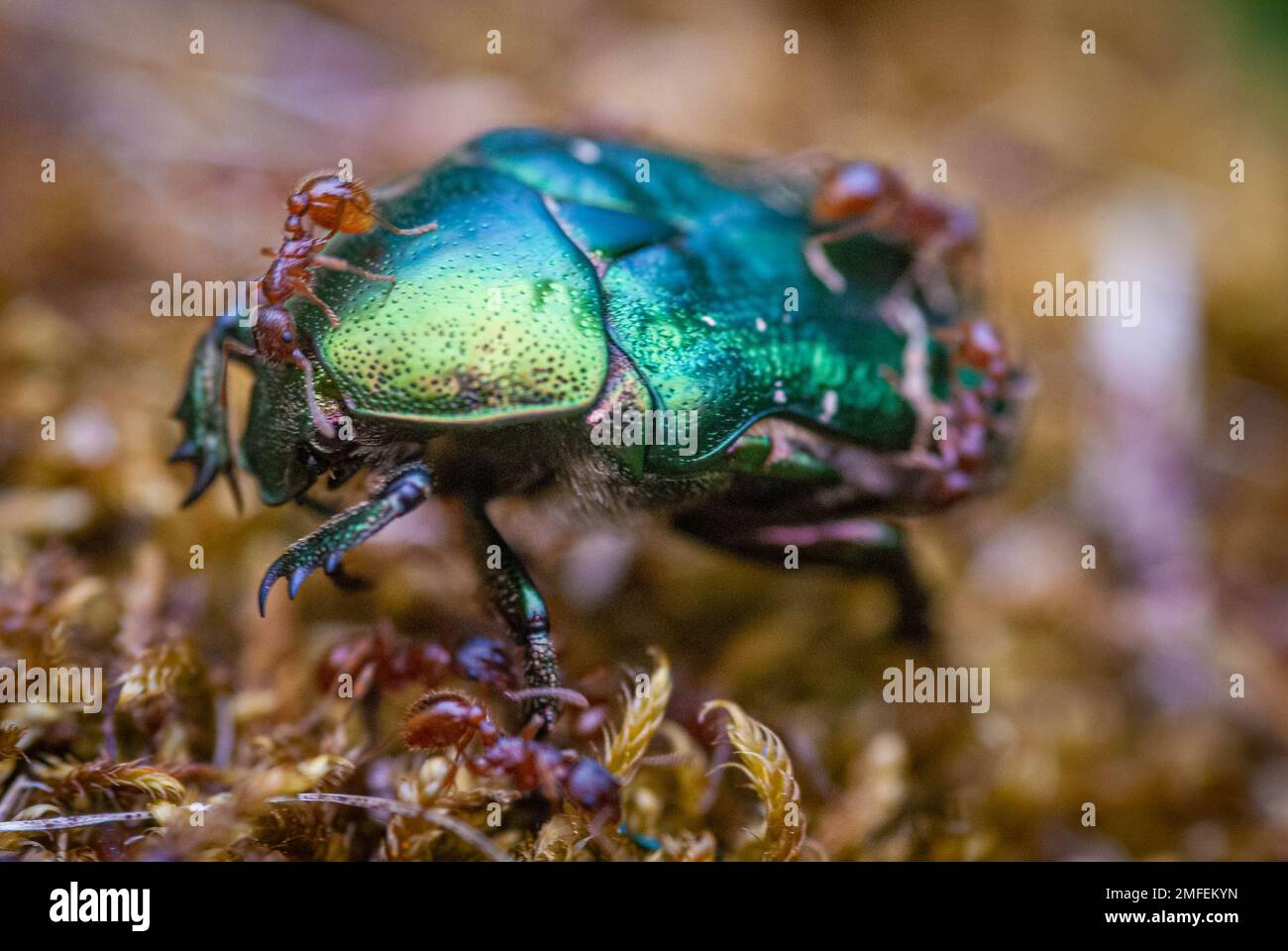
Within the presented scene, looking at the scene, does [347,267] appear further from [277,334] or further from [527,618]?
[527,618]

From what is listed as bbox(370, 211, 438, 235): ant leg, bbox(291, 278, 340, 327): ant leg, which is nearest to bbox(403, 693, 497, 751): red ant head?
bbox(291, 278, 340, 327): ant leg

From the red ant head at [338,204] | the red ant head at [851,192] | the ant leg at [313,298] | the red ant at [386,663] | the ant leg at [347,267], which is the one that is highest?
the red ant head at [851,192]

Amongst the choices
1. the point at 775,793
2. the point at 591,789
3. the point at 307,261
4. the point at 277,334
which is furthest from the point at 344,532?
the point at 775,793

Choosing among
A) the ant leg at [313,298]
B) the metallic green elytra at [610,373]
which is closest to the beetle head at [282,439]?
the metallic green elytra at [610,373]

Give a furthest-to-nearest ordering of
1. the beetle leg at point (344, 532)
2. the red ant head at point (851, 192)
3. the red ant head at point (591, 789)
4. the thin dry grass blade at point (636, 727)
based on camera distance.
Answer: the red ant head at point (851, 192), the thin dry grass blade at point (636, 727), the red ant head at point (591, 789), the beetle leg at point (344, 532)

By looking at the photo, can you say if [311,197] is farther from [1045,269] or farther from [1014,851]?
[1045,269]

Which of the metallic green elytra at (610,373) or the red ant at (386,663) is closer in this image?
the metallic green elytra at (610,373)

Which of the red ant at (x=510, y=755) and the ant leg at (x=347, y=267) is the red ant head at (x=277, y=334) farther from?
the red ant at (x=510, y=755)
